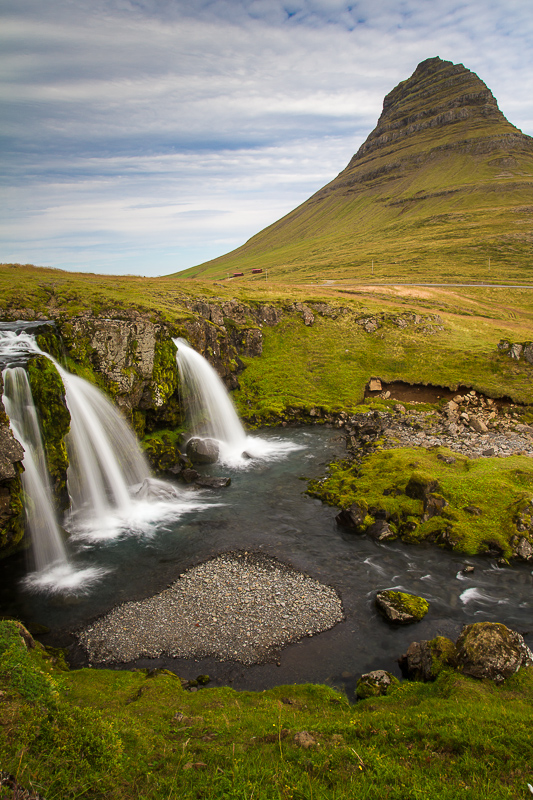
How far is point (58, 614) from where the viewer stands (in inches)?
753

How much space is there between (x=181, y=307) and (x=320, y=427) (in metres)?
24.9

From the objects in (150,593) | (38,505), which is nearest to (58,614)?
(150,593)

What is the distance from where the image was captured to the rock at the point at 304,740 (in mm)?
10195

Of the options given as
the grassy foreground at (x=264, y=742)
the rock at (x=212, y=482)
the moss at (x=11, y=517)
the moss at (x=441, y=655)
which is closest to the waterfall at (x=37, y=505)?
the moss at (x=11, y=517)

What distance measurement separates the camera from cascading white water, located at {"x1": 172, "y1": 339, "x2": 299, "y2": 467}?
4066cm

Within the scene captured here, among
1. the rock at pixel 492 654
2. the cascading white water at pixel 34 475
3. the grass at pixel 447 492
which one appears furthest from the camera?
the cascading white water at pixel 34 475

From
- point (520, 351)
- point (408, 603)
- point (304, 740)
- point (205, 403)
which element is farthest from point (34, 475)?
point (520, 351)

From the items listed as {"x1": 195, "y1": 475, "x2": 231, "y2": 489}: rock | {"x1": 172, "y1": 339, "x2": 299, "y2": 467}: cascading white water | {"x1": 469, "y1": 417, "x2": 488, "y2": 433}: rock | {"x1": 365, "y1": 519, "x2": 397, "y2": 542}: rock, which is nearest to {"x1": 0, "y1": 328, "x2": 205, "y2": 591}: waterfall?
{"x1": 195, "y1": 475, "x2": 231, "y2": 489}: rock

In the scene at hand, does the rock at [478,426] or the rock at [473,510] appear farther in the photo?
the rock at [478,426]

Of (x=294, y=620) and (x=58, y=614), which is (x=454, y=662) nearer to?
(x=294, y=620)

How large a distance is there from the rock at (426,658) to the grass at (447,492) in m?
8.94

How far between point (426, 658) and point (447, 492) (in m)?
13.6

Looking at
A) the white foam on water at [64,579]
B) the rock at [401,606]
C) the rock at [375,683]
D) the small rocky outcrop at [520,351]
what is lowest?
the rock at [401,606]

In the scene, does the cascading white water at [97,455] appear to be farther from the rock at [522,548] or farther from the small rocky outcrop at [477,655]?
the rock at [522,548]
